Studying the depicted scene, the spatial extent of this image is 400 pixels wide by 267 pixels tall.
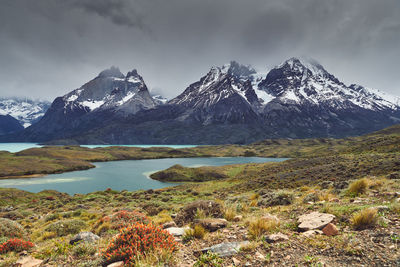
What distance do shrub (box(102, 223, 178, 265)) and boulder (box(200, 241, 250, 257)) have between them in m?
1.25

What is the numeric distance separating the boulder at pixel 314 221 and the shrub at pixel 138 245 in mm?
4601

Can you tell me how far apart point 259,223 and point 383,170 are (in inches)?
1287

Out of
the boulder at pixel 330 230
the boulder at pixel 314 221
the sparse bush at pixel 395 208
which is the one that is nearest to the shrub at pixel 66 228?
the boulder at pixel 314 221

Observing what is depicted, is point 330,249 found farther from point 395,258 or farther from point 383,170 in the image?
Answer: point 383,170

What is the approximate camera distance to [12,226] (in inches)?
479

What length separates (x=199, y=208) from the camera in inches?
431

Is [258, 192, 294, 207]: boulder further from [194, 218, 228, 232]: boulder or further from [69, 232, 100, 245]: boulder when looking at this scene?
[69, 232, 100, 245]: boulder

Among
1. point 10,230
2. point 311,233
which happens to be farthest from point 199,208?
point 10,230

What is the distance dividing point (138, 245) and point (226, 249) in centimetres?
270

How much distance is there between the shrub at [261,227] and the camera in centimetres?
734

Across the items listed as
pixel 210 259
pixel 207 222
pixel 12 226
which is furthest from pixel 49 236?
pixel 210 259

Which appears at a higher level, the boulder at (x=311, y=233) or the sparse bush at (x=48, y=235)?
the boulder at (x=311, y=233)

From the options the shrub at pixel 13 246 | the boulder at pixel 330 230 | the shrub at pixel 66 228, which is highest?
the boulder at pixel 330 230

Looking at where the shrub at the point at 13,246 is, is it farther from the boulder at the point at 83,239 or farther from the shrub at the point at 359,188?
the shrub at the point at 359,188
